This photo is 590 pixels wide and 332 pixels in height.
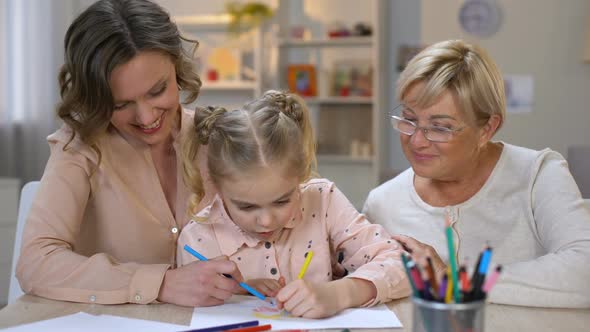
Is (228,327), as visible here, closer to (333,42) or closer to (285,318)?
(285,318)

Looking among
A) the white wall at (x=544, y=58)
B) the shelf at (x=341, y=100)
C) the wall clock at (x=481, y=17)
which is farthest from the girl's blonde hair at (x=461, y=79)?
the wall clock at (x=481, y=17)

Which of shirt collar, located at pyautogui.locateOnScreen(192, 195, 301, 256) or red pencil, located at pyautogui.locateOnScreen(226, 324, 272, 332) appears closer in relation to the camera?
red pencil, located at pyautogui.locateOnScreen(226, 324, 272, 332)

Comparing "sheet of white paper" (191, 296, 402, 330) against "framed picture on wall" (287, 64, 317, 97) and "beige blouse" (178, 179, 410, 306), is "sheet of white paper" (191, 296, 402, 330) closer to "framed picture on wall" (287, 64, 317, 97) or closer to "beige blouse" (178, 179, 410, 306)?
"beige blouse" (178, 179, 410, 306)

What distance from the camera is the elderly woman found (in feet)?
5.24

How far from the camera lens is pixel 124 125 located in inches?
65.1

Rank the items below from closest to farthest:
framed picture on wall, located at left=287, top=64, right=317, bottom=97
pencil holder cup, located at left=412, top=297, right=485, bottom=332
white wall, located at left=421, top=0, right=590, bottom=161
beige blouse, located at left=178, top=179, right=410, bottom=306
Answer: pencil holder cup, located at left=412, top=297, right=485, bottom=332, beige blouse, located at left=178, top=179, right=410, bottom=306, white wall, located at left=421, top=0, right=590, bottom=161, framed picture on wall, located at left=287, top=64, right=317, bottom=97

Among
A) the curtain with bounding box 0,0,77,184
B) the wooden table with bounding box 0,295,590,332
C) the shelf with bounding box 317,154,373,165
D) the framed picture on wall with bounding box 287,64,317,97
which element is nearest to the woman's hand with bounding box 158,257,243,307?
the wooden table with bounding box 0,295,590,332

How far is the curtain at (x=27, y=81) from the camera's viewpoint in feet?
14.4

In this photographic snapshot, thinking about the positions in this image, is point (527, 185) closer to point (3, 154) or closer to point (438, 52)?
point (438, 52)

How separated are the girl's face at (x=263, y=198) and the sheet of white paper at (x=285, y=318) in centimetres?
16

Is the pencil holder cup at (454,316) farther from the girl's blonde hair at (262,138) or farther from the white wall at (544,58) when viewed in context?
the white wall at (544,58)

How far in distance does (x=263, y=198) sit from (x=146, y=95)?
41cm

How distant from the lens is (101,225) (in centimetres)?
171

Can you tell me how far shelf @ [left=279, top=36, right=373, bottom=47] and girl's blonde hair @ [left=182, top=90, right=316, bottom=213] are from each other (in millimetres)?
3292
